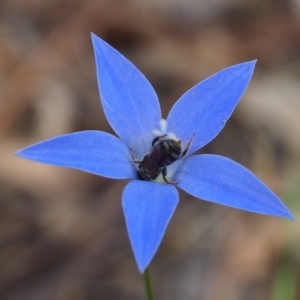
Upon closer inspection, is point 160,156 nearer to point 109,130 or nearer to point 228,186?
point 228,186

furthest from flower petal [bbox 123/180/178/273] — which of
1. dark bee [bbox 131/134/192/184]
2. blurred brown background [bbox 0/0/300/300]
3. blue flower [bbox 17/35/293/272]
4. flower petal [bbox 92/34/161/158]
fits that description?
blurred brown background [bbox 0/0/300/300]

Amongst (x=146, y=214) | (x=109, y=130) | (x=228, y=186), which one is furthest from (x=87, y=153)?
(x=109, y=130)

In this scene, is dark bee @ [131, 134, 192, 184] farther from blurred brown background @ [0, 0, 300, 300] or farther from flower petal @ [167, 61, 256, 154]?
blurred brown background @ [0, 0, 300, 300]

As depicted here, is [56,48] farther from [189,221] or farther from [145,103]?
[145,103]

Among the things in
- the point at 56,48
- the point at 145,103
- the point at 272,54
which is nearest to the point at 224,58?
the point at 272,54

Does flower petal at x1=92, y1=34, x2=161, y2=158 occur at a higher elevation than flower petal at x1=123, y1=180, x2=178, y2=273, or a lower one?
higher

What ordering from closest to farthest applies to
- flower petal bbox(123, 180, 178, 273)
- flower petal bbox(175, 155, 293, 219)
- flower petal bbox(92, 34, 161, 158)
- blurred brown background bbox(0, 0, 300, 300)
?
flower petal bbox(123, 180, 178, 273) → flower petal bbox(175, 155, 293, 219) → flower petal bbox(92, 34, 161, 158) → blurred brown background bbox(0, 0, 300, 300)
